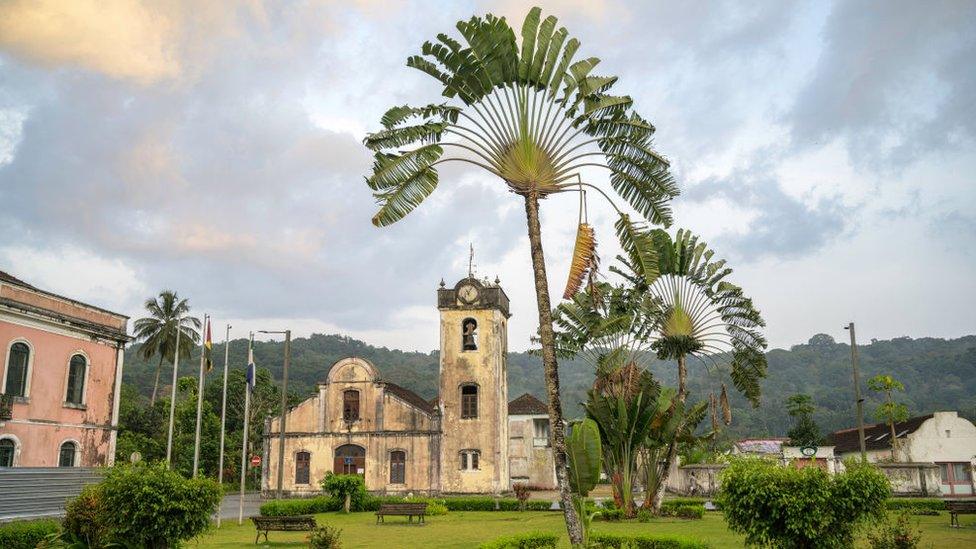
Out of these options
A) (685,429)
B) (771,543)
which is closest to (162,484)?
(771,543)

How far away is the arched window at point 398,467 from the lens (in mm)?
36812

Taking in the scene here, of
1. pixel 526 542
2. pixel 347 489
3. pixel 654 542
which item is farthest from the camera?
pixel 347 489

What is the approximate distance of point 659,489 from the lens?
23.8 meters

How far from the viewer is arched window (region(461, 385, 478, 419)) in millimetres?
37594

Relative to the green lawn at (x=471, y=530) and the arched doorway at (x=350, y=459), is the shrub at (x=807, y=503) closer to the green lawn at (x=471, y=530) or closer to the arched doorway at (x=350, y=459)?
the green lawn at (x=471, y=530)

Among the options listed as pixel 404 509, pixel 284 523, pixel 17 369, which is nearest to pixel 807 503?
pixel 284 523

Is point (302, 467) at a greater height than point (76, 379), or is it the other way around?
point (76, 379)

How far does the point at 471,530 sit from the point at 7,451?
14.8m

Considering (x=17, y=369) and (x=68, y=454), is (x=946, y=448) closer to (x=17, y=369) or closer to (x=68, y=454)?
(x=68, y=454)

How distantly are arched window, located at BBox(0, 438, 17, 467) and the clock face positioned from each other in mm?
21218

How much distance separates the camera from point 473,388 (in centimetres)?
3800

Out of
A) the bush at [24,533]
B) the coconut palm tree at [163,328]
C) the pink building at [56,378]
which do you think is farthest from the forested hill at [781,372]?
the bush at [24,533]

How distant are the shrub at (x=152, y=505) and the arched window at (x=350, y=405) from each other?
1014 inches

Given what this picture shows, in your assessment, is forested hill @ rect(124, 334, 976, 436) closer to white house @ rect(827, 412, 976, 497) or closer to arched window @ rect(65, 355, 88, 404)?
white house @ rect(827, 412, 976, 497)
